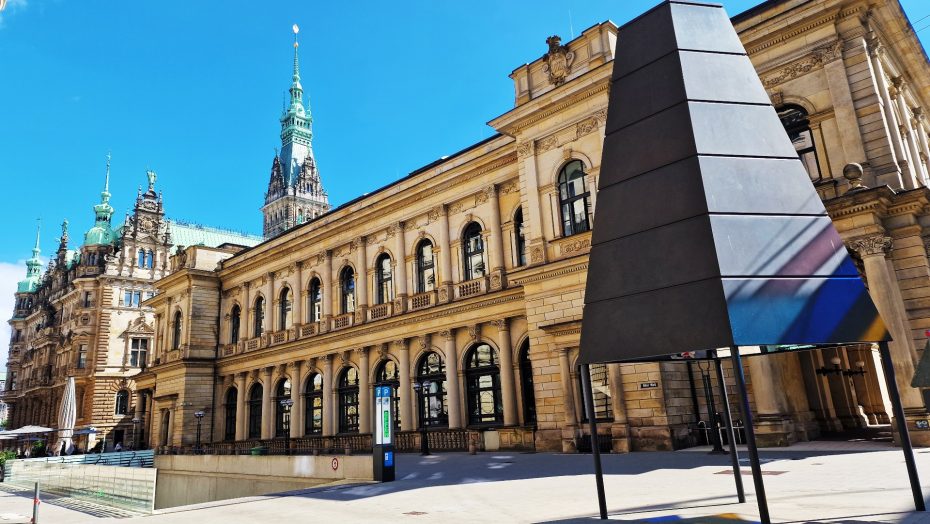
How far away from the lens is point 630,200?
7.99 meters

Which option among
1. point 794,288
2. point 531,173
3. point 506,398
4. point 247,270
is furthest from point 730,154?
point 247,270

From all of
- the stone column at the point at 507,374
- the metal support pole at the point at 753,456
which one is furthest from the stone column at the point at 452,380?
the metal support pole at the point at 753,456

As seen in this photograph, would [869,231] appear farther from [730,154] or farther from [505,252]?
[505,252]

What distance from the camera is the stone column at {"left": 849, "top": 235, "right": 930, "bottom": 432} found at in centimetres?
1554

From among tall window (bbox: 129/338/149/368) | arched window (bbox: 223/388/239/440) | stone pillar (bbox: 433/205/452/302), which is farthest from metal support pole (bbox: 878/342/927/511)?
tall window (bbox: 129/338/149/368)

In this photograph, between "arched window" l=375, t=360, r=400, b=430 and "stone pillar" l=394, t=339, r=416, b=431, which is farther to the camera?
"arched window" l=375, t=360, r=400, b=430

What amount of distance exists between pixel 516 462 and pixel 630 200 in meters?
11.9

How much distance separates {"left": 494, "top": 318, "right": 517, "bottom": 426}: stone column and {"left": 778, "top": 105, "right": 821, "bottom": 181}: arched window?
40.7 feet

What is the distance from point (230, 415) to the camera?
1628 inches

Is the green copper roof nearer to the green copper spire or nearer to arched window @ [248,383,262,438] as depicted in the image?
the green copper spire

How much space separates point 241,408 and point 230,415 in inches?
109

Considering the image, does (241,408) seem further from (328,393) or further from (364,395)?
(364,395)

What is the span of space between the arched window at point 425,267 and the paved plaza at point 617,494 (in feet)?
45.0

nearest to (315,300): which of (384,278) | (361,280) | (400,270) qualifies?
(361,280)
